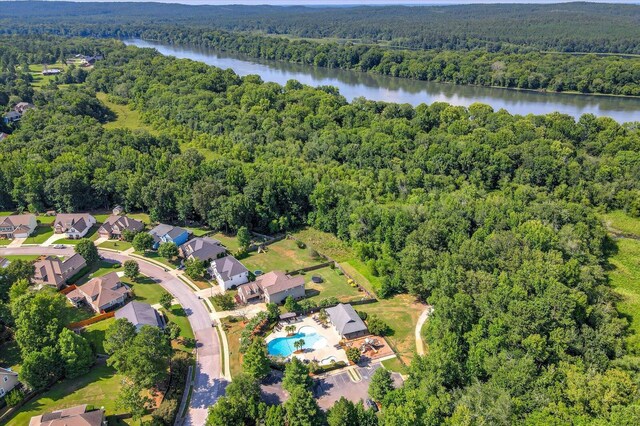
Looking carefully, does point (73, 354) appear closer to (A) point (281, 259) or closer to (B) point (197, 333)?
(B) point (197, 333)

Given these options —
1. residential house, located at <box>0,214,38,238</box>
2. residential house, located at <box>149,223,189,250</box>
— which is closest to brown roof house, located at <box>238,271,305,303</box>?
residential house, located at <box>149,223,189,250</box>

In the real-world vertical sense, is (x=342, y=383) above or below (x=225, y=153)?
below

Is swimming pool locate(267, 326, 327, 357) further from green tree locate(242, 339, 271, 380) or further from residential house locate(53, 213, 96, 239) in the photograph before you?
residential house locate(53, 213, 96, 239)

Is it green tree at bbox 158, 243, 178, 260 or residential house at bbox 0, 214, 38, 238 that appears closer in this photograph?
green tree at bbox 158, 243, 178, 260

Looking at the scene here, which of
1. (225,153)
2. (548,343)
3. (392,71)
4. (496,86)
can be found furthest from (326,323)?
(392,71)

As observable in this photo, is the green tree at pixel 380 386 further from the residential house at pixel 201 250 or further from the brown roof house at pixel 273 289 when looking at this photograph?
the residential house at pixel 201 250

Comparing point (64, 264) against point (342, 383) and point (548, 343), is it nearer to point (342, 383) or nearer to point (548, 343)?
point (342, 383)
